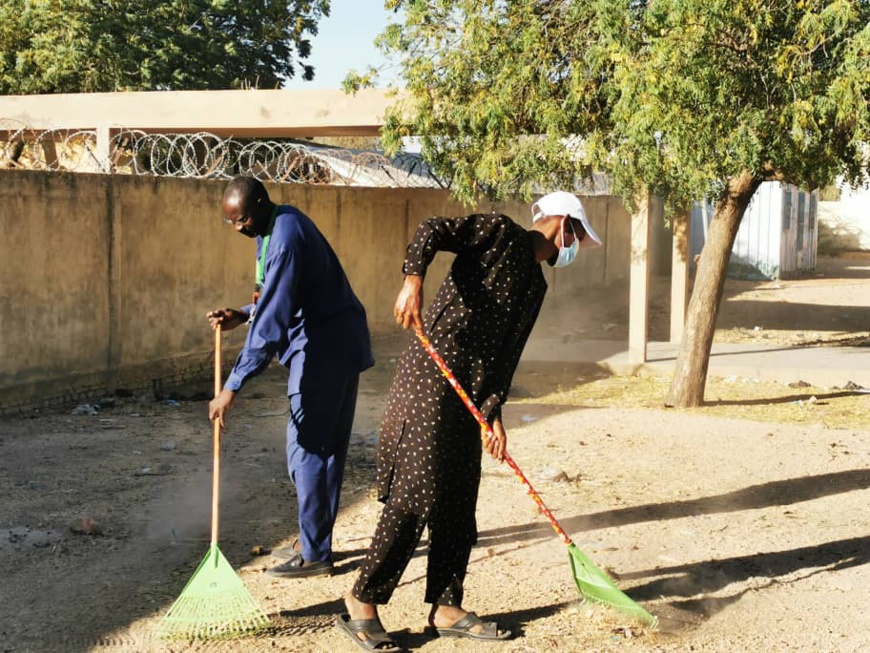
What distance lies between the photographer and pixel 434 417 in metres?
3.84

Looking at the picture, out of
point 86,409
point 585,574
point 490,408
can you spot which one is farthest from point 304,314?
point 86,409

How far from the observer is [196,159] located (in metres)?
14.9

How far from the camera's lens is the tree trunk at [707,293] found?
950cm

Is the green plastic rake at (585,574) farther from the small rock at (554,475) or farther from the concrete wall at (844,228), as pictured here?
the concrete wall at (844,228)

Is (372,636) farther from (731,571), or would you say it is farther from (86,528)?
(86,528)

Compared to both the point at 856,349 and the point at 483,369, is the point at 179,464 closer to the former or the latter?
Answer: the point at 483,369

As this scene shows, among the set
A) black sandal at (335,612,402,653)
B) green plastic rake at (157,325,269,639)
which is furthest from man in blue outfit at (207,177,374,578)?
black sandal at (335,612,402,653)

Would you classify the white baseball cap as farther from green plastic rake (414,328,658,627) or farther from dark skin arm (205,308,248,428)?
dark skin arm (205,308,248,428)

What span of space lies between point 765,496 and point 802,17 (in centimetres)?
356

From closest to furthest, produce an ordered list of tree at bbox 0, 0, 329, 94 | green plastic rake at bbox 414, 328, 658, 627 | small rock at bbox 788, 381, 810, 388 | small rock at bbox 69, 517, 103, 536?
green plastic rake at bbox 414, 328, 658, 627
small rock at bbox 69, 517, 103, 536
small rock at bbox 788, 381, 810, 388
tree at bbox 0, 0, 329, 94

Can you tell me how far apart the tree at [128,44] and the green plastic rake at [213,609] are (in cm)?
2146

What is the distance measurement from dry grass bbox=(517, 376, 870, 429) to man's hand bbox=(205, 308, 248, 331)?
19.1 ft

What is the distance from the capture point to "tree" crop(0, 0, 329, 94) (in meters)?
23.9

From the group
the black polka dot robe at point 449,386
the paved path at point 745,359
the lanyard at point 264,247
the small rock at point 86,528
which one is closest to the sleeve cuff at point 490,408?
the black polka dot robe at point 449,386
